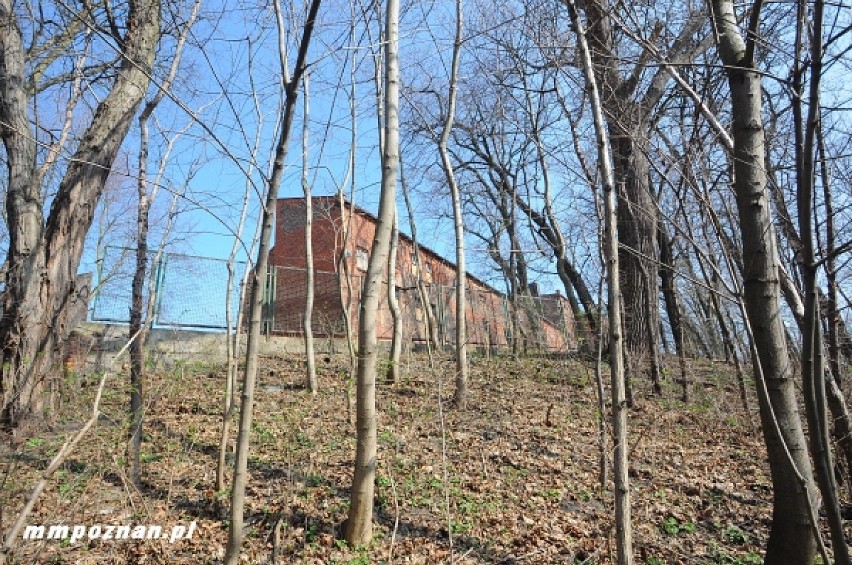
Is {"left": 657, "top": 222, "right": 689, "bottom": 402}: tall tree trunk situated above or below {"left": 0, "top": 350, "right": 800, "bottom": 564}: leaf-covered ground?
above

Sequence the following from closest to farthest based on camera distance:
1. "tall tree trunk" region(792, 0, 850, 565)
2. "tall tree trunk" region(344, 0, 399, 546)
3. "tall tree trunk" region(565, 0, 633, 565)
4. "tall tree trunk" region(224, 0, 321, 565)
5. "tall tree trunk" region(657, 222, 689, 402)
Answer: "tall tree trunk" region(792, 0, 850, 565)
"tall tree trunk" region(224, 0, 321, 565)
"tall tree trunk" region(565, 0, 633, 565)
"tall tree trunk" region(344, 0, 399, 546)
"tall tree trunk" region(657, 222, 689, 402)

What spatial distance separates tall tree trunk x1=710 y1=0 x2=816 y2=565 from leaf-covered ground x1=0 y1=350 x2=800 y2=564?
1.23 m

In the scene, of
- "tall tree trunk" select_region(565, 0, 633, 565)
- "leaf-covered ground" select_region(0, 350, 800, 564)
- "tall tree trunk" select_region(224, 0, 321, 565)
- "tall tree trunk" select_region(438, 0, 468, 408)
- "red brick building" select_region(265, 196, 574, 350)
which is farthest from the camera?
"red brick building" select_region(265, 196, 574, 350)

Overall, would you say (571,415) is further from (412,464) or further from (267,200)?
(267,200)

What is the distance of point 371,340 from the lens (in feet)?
12.6

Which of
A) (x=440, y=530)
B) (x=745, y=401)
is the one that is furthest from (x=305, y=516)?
(x=745, y=401)

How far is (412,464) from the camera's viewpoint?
562cm

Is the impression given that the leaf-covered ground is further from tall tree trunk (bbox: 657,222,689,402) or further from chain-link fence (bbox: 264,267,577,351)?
chain-link fence (bbox: 264,267,577,351)

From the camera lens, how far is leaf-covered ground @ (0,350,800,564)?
399 cm

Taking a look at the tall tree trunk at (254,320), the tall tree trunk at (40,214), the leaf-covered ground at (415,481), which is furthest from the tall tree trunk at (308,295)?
the tall tree trunk at (254,320)

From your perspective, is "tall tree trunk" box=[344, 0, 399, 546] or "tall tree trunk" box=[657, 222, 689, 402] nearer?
"tall tree trunk" box=[344, 0, 399, 546]

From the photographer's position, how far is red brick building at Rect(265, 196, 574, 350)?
12.0 m

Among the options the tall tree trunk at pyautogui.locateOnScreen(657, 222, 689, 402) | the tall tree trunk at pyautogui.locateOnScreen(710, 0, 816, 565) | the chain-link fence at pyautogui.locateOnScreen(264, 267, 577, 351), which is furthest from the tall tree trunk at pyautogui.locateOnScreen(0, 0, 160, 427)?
the tall tree trunk at pyautogui.locateOnScreen(657, 222, 689, 402)

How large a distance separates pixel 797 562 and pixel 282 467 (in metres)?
4.36
